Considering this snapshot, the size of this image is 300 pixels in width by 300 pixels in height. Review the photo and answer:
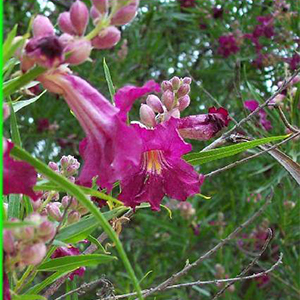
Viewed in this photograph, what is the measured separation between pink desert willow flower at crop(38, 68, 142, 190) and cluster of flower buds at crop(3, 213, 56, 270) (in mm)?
105

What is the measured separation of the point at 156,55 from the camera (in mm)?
3105

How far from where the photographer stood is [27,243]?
1.74 feet

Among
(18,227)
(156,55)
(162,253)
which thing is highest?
(18,227)

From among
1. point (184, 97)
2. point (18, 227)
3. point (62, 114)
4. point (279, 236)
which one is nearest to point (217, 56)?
point (62, 114)

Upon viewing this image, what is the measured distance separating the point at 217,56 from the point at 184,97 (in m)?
2.20

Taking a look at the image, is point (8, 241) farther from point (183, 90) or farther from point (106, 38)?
point (183, 90)

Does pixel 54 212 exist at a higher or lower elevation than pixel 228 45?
higher

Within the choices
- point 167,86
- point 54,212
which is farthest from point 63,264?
point 167,86

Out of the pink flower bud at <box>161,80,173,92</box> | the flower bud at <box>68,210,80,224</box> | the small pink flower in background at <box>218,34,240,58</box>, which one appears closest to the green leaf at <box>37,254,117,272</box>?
the flower bud at <box>68,210,80,224</box>

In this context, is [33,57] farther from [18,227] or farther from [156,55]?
[156,55]

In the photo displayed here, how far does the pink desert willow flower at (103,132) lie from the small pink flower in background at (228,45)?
7.63 ft

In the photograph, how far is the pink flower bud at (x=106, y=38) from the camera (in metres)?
0.54

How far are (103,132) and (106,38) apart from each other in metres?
0.10

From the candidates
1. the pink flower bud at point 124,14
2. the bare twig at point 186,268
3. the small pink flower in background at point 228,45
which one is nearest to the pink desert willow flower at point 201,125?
the bare twig at point 186,268
